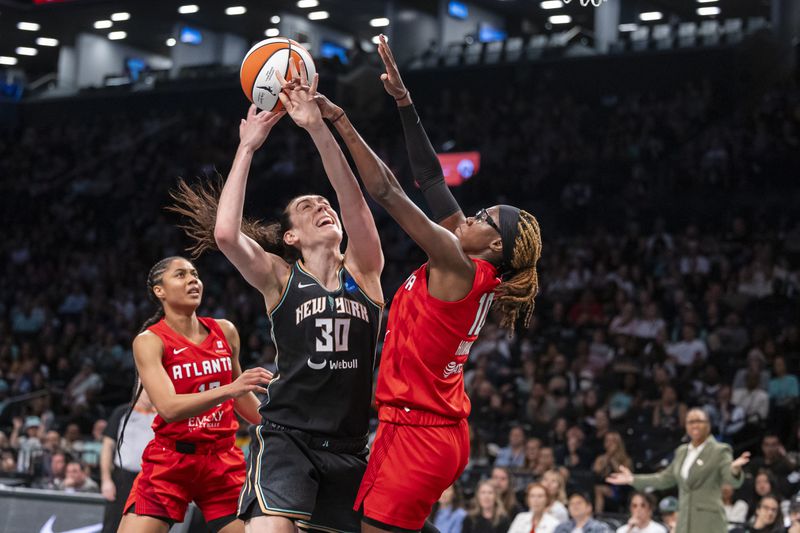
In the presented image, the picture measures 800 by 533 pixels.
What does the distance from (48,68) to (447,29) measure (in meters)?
12.3

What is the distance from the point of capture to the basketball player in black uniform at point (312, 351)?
4.19m

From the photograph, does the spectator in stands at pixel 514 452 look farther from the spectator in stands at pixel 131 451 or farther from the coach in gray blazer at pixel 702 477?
the spectator in stands at pixel 131 451

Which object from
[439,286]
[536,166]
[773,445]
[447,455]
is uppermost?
[536,166]

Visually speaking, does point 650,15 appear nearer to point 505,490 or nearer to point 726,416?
point 726,416

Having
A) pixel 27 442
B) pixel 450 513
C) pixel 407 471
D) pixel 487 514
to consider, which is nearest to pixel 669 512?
pixel 487 514

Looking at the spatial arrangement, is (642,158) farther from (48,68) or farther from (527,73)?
(48,68)

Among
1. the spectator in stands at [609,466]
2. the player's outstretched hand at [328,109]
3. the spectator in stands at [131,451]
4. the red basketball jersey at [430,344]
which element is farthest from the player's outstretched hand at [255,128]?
the spectator in stands at [609,466]

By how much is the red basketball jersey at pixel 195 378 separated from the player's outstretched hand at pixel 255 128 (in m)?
1.28

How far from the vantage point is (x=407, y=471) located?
4109 mm

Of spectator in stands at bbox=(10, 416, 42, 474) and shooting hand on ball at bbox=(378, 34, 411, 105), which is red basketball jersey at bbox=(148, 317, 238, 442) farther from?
spectator in stands at bbox=(10, 416, 42, 474)

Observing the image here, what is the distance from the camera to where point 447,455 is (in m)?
4.18

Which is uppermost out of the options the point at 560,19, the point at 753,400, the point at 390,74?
the point at 560,19

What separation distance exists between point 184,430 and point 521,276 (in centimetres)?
186

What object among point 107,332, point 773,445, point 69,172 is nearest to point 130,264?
point 107,332
